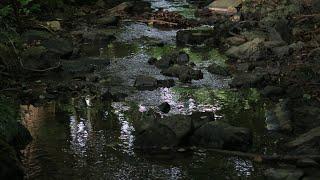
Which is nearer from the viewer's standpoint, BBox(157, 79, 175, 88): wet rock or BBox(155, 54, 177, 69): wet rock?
BBox(157, 79, 175, 88): wet rock

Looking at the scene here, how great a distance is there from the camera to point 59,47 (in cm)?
1229

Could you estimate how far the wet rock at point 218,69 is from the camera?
1087cm

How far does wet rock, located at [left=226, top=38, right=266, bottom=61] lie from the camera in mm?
11930

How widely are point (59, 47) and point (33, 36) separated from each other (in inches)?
59.2

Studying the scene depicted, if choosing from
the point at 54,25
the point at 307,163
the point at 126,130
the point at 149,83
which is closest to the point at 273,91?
the point at 149,83

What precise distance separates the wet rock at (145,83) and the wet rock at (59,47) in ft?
8.89

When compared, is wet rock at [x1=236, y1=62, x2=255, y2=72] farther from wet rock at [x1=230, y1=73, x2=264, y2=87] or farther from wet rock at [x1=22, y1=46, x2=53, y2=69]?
wet rock at [x1=22, y1=46, x2=53, y2=69]

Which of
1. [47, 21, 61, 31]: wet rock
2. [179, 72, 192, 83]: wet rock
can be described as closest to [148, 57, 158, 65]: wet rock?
[179, 72, 192, 83]: wet rock

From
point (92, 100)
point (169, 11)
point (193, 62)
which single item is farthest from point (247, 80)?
point (169, 11)

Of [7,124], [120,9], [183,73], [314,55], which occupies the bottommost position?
[120,9]

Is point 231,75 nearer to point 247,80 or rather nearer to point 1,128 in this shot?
point 247,80

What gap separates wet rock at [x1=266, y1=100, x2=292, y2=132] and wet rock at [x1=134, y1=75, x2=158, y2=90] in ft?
8.41

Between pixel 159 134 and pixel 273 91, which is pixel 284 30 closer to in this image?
pixel 273 91

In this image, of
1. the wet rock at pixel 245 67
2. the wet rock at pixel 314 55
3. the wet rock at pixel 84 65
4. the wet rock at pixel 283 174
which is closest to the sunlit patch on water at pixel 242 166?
A: the wet rock at pixel 283 174
